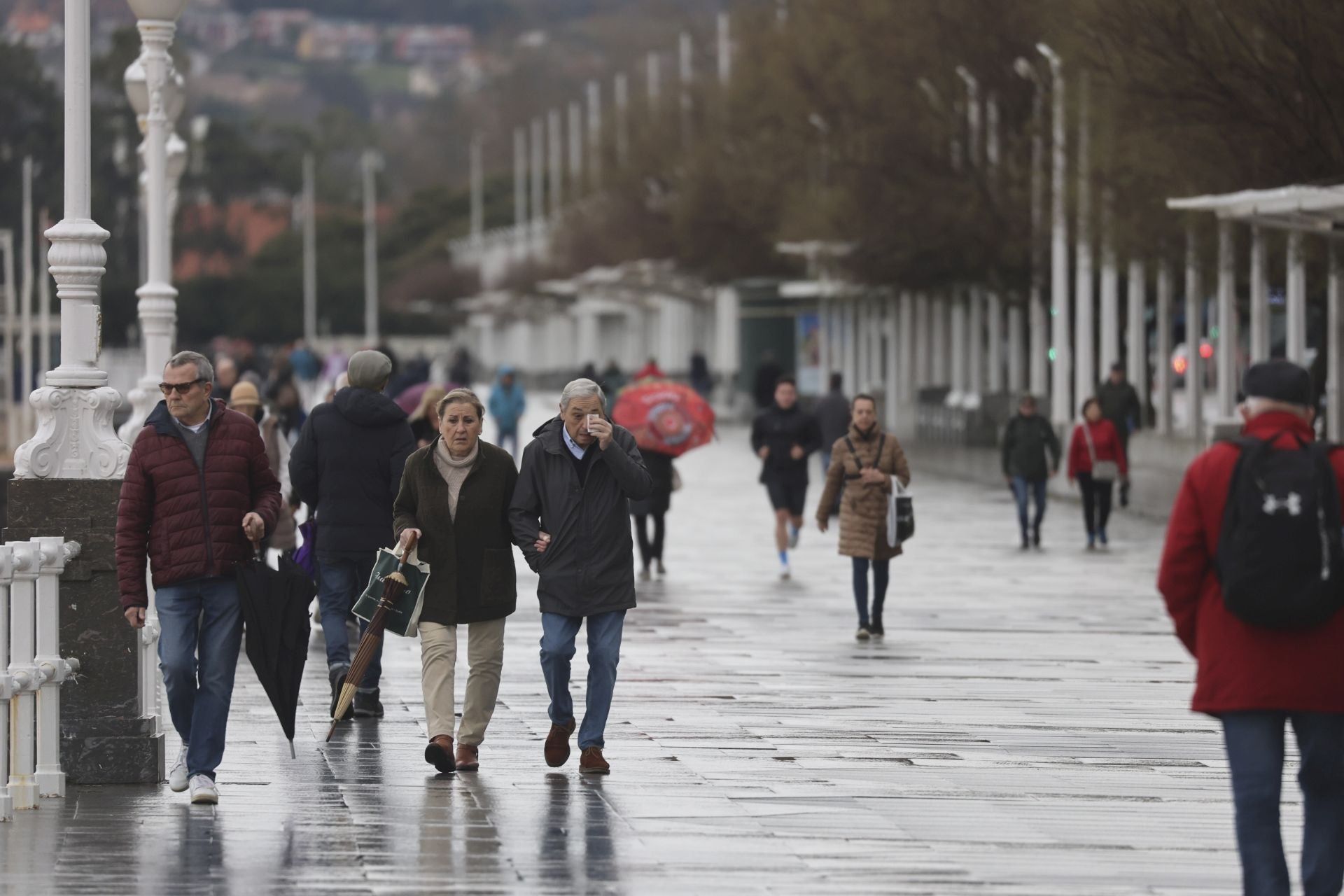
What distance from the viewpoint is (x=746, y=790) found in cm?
1009

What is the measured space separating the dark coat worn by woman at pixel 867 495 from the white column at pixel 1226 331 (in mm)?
16864

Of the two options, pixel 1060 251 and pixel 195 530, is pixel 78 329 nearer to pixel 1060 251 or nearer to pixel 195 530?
pixel 195 530

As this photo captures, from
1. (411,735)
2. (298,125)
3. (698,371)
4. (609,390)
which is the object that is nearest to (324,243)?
(298,125)

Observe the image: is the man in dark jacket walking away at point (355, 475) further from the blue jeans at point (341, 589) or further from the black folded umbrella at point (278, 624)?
the black folded umbrella at point (278, 624)

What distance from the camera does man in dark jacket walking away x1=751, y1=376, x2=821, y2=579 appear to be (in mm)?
21922

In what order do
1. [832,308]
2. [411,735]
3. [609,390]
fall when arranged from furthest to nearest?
1. [832,308]
2. [609,390]
3. [411,735]

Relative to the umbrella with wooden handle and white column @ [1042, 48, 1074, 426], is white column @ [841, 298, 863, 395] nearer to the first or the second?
white column @ [1042, 48, 1074, 426]

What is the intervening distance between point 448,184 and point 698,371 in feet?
338

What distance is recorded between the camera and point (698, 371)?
62.7 m

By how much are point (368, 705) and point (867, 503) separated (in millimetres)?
4837

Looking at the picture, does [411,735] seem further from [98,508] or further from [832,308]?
[832,308]

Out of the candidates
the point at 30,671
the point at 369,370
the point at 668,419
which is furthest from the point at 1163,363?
the point at 30,671

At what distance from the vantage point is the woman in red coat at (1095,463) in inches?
976

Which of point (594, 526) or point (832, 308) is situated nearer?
point (594, 526)
